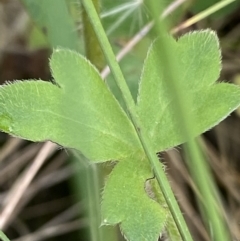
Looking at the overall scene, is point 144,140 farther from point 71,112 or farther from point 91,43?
point 91,43

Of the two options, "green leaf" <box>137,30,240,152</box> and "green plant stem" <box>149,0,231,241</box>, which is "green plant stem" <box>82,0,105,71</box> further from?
"green plant stem" <box>149,0,231,241</box>

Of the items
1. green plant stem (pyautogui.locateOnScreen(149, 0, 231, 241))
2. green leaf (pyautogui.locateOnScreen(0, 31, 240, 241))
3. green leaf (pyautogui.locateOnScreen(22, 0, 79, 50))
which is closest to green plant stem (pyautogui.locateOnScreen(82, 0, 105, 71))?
green leaf (pyautogui.locateOnScreen(22, 0, 79, 50))

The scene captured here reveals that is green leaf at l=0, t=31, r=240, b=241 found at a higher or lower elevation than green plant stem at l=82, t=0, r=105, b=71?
lower

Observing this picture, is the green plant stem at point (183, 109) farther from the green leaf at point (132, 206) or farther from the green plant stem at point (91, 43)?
the green plant stem at point (91, 43)

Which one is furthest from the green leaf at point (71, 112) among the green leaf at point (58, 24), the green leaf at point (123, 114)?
the green leaf at point (58, 24)

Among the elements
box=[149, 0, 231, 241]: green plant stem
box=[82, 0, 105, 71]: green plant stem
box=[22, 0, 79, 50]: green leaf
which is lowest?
box=[149, 0, 231, 241]: green plant stem

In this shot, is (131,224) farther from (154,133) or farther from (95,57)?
(95,57)

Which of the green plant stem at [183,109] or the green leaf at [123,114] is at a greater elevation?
the green leaf at [123,114]
